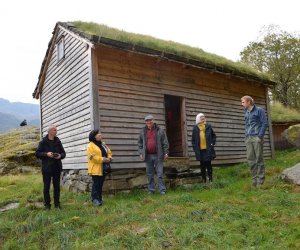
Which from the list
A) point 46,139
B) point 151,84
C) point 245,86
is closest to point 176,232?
point 46,139

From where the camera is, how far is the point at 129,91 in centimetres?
980

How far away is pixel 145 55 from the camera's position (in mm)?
9922

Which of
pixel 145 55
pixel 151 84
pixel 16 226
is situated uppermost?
pixel 145 55

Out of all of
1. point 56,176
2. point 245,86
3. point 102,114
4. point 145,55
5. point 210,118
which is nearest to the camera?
point 56,176

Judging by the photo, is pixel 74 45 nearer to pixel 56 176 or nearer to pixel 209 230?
pixel 56 176

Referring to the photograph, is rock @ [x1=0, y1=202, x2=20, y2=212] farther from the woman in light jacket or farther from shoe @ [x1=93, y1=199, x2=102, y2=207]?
the woman in light jacket

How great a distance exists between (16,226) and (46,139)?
78.9 inches

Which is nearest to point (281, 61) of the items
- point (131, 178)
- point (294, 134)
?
point (294, 134)

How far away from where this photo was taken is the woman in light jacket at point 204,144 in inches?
353

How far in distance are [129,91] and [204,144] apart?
2.69 metres

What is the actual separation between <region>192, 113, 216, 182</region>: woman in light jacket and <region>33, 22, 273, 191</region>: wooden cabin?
4.56ft

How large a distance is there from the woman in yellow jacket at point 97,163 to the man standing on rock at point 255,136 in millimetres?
3353

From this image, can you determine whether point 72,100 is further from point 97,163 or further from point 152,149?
point 97,163

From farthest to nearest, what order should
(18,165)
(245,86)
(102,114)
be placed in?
(18,165) < (245,86) < (102,114)
